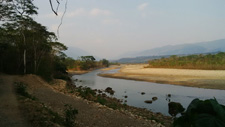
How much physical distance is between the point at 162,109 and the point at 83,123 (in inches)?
330

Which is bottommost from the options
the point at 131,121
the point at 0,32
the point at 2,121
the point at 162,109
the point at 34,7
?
the point at 162,109

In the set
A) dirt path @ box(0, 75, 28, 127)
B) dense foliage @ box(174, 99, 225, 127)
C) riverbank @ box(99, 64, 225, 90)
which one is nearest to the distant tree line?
riverbank @ box(99, 64, 225, 90)

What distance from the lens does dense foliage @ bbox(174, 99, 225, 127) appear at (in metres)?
1.51

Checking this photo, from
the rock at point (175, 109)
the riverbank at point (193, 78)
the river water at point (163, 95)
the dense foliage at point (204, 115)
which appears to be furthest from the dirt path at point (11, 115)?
the riverbank at point (193, 78)

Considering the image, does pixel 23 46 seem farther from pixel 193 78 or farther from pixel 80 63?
pixel 80 63

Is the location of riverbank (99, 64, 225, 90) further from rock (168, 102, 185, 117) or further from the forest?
the forest

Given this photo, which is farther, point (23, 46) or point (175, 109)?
point (23, 46)

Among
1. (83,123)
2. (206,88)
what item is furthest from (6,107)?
(206,88)

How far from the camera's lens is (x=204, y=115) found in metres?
1.57

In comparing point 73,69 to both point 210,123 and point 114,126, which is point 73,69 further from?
point 210,123

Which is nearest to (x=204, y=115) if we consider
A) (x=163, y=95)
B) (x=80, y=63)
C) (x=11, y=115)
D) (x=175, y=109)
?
(x=11, y=115)

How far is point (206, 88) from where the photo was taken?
21375 mm

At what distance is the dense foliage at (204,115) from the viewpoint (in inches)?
59.3

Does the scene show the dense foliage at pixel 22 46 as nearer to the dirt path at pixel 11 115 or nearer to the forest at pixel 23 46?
the forest at pixel 23 46
